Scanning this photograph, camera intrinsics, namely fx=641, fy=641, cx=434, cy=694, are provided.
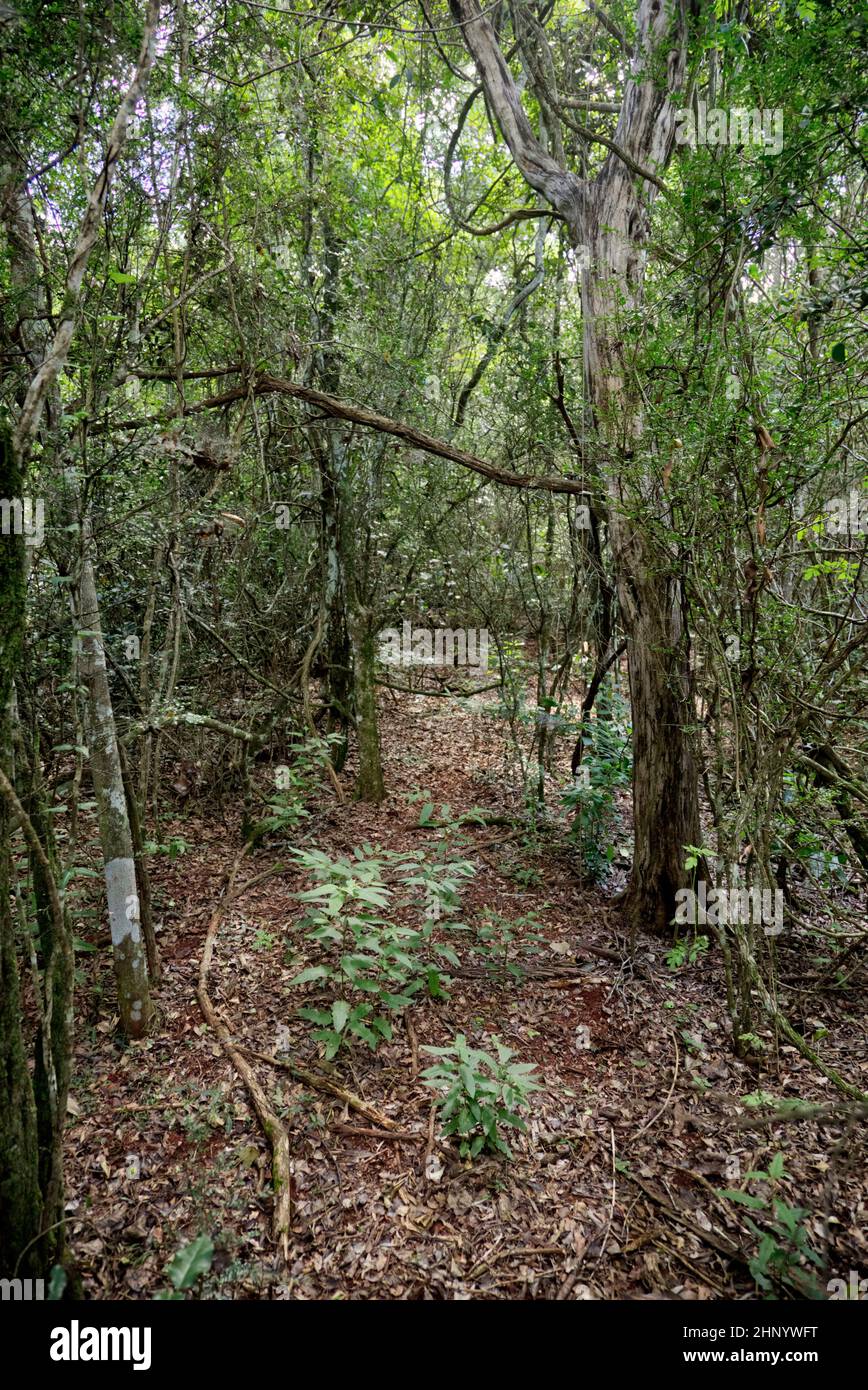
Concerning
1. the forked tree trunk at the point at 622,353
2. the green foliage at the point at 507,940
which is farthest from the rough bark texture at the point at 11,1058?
the forked tree trunk at the point at 622,353

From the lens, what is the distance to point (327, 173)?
195 inches

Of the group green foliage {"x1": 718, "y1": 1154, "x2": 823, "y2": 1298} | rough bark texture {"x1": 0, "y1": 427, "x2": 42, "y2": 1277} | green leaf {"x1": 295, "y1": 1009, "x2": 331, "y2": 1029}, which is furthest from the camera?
green leaf {"x1": 295, "y1": 1009, "x2": 331, "y2": 1029}

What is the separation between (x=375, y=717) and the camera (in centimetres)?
589

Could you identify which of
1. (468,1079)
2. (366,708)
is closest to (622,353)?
(366,708)

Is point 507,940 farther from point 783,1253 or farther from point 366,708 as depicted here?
point 366,708

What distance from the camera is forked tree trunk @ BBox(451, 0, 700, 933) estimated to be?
154 inches

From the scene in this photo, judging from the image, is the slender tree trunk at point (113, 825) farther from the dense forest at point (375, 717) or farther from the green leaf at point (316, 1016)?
the green leaf at point (316, 1016)

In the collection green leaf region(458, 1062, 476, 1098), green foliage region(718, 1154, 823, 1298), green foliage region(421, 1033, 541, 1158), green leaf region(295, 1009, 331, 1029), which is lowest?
green foliage region(718, 1154, 823, 1298)

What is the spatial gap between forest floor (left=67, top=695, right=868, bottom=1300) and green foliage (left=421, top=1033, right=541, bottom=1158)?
8cm

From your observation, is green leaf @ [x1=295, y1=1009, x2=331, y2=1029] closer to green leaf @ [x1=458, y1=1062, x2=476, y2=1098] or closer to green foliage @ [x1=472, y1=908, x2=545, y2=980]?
green leaf @ [x1=458, y1=1062, x2=476, y2=1098]

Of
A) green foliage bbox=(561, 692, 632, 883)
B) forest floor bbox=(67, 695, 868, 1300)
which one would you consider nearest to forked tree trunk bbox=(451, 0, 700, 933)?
green foliage bbox=(561, 692, 632, 883)

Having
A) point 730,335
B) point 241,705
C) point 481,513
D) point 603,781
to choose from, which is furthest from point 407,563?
point 730,335

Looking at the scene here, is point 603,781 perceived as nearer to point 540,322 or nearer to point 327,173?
point 540,322

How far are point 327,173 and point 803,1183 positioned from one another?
22.5ft
